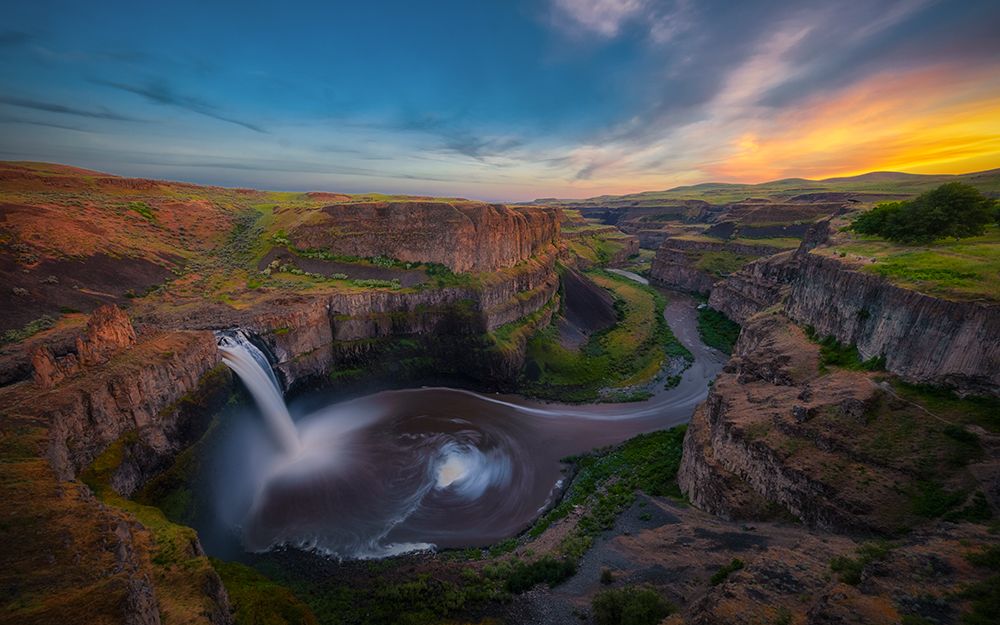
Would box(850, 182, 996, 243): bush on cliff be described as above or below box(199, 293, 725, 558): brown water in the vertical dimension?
above

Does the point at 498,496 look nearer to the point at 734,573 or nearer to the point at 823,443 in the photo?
the point at 734,573

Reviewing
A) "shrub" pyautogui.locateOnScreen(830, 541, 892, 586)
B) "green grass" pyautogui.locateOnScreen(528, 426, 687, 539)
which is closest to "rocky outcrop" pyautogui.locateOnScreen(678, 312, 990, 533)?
"shrub" pyautogui.locateOnScreen(830, 541, 892, 586)

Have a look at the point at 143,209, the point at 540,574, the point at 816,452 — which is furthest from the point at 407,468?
the point at 143,209

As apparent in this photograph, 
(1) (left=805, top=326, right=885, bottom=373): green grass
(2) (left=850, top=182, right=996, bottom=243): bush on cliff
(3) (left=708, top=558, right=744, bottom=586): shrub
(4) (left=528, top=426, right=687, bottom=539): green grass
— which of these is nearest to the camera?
(3) (left=708, top=558, right=744, bottom=586): shrub

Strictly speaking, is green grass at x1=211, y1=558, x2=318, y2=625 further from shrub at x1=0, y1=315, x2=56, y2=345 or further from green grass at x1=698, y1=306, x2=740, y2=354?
green grass at x1=698, y1=306, x2=740, y2=354

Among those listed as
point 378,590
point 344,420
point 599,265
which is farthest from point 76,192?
point 599,265
